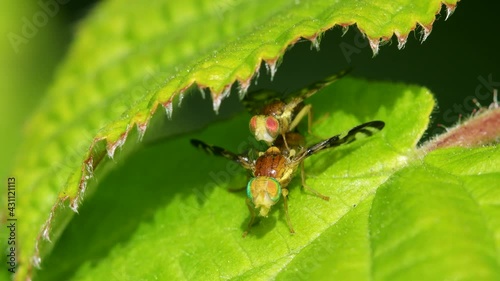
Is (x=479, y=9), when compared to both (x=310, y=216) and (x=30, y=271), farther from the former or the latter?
(x=30, y=271)

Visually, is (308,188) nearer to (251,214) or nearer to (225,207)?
(251,214)

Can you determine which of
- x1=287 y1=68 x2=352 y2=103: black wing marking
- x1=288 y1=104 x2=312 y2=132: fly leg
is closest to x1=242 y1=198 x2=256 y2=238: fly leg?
x1=288 y1=104 x2=312 y2=132: fly leg

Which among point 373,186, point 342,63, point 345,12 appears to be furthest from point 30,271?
point 342,63

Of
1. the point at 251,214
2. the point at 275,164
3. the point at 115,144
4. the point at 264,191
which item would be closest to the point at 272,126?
the point at 275,164

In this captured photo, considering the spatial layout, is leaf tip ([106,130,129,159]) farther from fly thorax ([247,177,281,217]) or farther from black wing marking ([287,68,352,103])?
black wing marking ([287,68,352,103])

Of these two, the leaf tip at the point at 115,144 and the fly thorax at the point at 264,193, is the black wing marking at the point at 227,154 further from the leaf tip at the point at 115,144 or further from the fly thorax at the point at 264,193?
the leaf tip at the point at 115,144

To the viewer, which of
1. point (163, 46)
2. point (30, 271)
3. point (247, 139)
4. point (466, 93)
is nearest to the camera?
point (30, 271)
